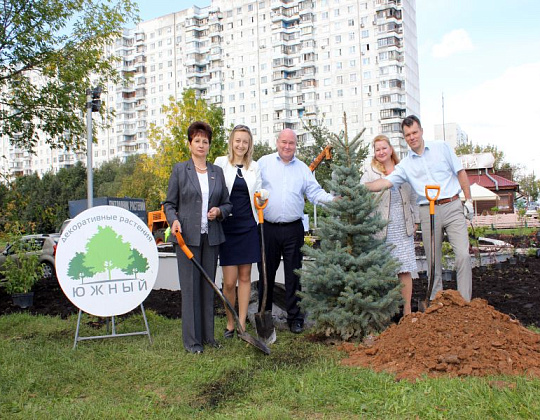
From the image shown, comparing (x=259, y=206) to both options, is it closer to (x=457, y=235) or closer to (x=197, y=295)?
(x=197, y=295)

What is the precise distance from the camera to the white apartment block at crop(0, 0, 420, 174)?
71875 mm

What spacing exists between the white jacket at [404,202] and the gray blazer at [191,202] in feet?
4.86

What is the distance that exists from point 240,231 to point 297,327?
122 centimetres

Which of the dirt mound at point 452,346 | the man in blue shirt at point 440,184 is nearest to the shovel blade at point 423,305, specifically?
the man in blue shirt at point 440,184

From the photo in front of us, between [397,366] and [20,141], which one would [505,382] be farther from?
[20,141]

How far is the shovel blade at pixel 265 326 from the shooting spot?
15.9 feet

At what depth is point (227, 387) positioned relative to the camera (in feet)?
12.0

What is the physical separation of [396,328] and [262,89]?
257ft

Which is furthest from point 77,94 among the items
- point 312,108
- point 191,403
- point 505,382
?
point 312,108

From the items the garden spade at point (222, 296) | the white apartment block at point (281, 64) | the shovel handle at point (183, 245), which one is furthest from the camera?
the white apartment block at point (281, 64)

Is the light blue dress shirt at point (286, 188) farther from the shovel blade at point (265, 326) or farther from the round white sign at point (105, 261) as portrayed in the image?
the round white sign at point (105, 261)

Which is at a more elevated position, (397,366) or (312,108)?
(312,108)

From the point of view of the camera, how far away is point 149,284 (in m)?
5.40

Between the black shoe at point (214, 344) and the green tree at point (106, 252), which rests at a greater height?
the green tree at point (106, 252)
